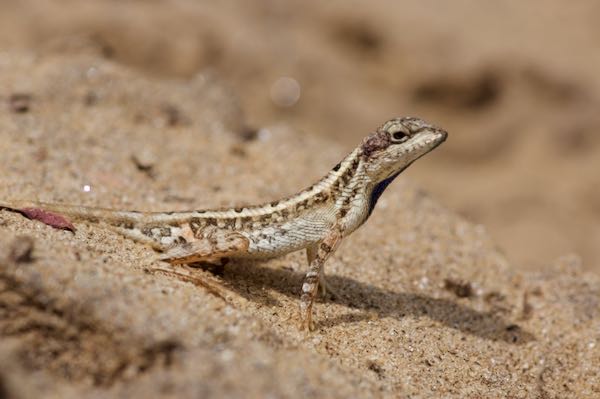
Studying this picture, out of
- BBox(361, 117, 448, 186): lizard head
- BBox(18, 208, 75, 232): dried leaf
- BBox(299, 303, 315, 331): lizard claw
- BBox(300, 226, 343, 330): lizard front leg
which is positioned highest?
BBox(361, 117, 448, 186): lizard head

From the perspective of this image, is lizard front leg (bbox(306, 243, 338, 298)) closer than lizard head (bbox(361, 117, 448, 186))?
No

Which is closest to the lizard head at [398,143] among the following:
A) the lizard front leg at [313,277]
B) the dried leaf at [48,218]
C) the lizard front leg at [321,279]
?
the lizard front leg at [313,277]

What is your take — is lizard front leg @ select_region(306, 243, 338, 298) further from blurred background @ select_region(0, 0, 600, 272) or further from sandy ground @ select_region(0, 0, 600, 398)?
blurred background @ select_region(0, 0, 600, 272)

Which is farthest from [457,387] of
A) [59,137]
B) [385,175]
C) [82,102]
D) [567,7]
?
[567,7]

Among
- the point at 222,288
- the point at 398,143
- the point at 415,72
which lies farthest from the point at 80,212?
the point at 415,72

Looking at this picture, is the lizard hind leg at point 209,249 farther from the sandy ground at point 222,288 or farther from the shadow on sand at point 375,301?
the shadow on sand at point 375,301

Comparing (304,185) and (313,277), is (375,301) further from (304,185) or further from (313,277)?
(304,185)

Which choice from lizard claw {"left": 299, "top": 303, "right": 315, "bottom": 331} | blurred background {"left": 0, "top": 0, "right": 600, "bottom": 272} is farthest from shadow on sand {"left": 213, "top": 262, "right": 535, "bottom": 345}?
blurred background {"left": 0, "top": 0, "right": 600, "bottom": 272}

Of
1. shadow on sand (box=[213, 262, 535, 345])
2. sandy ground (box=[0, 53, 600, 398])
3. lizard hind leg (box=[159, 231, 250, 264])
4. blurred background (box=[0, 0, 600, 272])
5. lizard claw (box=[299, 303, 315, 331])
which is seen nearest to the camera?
sandy ground (box=[0, 53, 600, 398])
